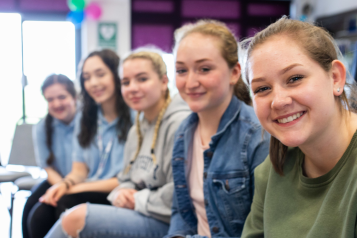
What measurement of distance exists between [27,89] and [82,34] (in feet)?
4.53

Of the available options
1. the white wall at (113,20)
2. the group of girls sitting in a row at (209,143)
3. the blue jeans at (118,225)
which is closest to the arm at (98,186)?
the group of girls sitting in a row at (209,143)

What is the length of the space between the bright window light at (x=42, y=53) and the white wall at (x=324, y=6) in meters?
4.25

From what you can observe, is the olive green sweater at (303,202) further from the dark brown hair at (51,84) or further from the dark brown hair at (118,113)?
the dark brown hair at (51,84)

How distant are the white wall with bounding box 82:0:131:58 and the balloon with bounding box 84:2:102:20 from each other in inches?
4.7

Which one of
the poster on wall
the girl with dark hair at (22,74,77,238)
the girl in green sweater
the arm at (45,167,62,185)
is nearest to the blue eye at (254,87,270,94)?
the girl in green sweater

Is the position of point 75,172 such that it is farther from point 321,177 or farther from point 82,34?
point 82,34

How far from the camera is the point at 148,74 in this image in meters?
1.71

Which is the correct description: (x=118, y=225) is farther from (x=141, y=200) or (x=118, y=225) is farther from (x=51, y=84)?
(x=51, y=84)

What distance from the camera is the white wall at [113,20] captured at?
587 centimetres

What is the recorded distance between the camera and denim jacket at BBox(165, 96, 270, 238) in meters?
1.14

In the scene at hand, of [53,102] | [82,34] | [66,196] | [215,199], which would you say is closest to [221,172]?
[215,199]

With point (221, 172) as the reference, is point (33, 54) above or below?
above

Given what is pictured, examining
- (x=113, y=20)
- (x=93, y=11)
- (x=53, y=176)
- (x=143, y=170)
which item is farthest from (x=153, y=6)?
(x=143, y=170)

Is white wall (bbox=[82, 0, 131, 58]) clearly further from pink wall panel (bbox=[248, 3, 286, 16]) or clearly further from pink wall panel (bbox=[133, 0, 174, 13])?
pink wall panel (bbox=[248, 3, 286, 16])
